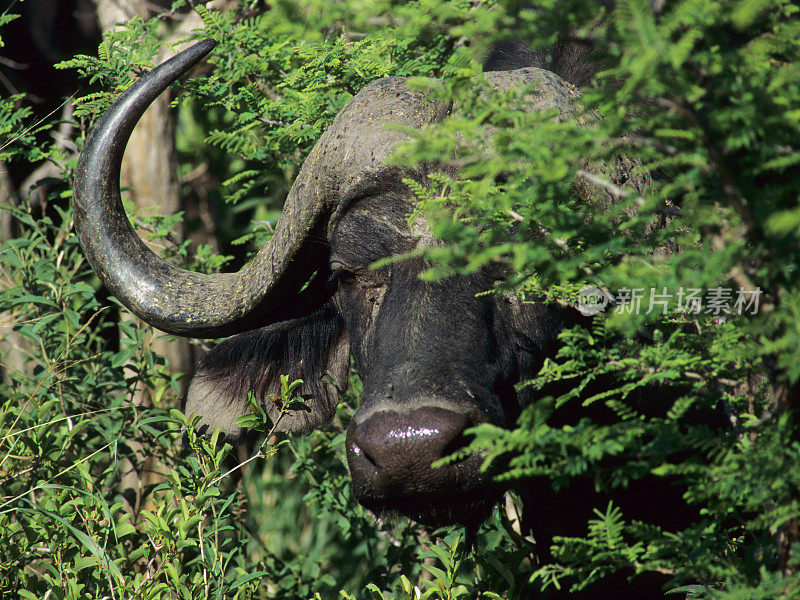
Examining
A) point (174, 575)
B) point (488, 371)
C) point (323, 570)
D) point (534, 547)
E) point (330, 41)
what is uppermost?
point (330, 41)

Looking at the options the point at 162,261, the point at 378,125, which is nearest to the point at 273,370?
the point at 162,261

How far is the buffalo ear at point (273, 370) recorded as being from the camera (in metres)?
2.94

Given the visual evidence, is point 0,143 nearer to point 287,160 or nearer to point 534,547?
point 287,160

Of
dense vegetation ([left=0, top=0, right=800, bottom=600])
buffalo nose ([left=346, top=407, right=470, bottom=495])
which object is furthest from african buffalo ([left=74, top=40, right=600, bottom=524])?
dense vegetation ([left=0, top=0, right=800, bottom=600])

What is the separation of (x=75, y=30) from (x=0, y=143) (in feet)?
11.2

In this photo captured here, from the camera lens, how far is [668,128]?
1.25 metres

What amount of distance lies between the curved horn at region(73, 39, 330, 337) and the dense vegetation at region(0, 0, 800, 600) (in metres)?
0.43

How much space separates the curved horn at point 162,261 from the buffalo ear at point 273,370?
141 millimetres

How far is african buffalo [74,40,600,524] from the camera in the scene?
1890 mm

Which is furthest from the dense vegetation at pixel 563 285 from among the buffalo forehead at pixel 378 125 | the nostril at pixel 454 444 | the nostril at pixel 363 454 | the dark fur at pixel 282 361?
the dark fur at pixel 282 361

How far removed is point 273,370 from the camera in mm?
2975

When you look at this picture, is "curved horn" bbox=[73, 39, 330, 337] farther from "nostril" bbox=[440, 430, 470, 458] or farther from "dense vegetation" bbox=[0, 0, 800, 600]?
"nostril" bbox=[440, 430, 470, 458]

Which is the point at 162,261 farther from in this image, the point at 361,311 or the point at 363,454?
the point at 363,454

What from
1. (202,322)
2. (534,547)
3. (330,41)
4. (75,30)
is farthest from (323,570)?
(75,30)
